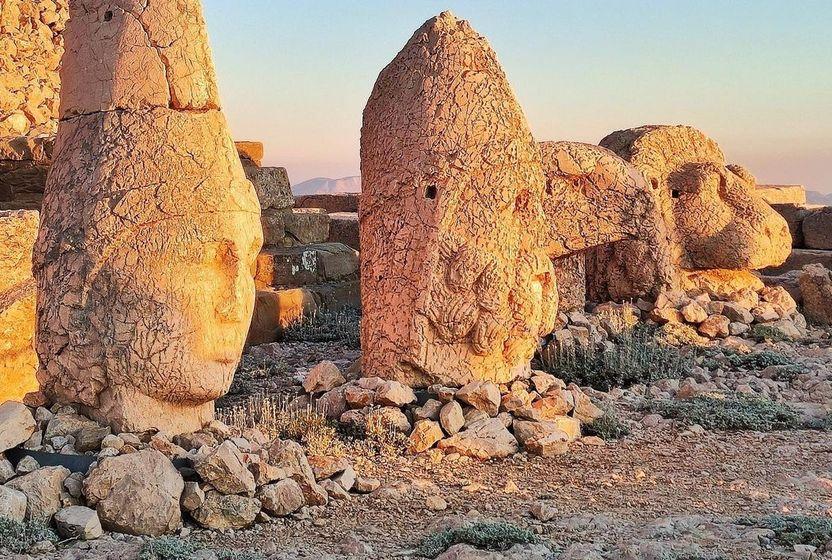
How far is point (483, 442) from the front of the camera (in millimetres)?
5465

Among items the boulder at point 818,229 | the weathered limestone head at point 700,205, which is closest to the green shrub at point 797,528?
the weathered limestone head at point 700,205

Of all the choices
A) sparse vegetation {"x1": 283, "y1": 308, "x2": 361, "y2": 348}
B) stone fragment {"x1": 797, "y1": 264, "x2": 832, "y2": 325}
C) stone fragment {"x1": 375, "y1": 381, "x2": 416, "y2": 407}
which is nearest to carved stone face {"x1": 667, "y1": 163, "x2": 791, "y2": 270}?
stone fragment {"x1": 797, "y1": 264, "x2": 832, "y2": 325}

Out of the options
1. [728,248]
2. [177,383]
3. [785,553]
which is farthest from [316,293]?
[785,553]

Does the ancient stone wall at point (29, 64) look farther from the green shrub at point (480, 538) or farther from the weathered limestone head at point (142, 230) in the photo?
the green shrub at point (480, 538)

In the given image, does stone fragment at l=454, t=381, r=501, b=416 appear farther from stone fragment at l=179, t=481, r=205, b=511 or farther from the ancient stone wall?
the ancient stone wall

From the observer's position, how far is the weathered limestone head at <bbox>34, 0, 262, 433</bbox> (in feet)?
14.9

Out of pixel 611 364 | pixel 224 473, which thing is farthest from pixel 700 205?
pixel 224 473

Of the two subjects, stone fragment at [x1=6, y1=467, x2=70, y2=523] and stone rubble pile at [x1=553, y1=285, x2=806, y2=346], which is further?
stone rubble pile at [x1=553, y1=285, x2=806, y2=346]

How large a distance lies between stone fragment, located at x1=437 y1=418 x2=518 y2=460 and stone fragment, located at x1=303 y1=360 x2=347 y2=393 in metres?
1.03

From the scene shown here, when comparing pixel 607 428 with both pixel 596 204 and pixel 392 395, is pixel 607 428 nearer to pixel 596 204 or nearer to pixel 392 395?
pixel 392 395

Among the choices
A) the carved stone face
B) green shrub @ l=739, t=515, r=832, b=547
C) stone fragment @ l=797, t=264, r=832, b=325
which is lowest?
green shrub @ l=739, t=515, r=832, b=547

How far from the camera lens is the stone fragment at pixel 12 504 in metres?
3.80

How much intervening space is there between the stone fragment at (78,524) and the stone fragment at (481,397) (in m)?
2.41

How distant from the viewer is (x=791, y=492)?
4867 millimetres
